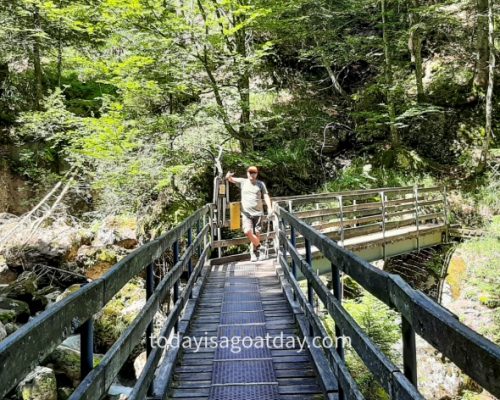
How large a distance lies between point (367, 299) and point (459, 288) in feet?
11.7

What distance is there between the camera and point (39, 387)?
7.43m

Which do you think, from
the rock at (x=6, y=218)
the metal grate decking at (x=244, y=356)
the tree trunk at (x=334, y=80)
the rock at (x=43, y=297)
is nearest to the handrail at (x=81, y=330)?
the metal grate decking at (x=244, y=356)

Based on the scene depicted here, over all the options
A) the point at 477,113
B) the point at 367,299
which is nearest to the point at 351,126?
the point at 477,113

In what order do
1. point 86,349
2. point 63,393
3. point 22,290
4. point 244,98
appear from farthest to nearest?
1. point 244,98
2. point 22,290
3. point 63,393
4. point 86,349

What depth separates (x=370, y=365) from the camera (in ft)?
6.25

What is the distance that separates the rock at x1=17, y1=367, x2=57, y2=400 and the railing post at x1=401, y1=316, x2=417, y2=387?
24.8 ft

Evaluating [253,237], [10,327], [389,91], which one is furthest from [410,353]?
[389,91]

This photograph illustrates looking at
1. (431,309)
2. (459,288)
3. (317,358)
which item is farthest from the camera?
(459,288)

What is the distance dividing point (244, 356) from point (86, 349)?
2503 mm

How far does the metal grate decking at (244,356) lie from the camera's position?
3.32 metres

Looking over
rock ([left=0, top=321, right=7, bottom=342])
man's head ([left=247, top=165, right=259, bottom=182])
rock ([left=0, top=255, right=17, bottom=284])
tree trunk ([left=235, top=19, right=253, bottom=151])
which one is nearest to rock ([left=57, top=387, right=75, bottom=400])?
rock ([left=0, top=321, right=7, bottom=342])

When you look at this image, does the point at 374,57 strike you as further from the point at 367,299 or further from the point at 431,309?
the point at 431,309

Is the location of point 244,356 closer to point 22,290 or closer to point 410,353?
point 410,353

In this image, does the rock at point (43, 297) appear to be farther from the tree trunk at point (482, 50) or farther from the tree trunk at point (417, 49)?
the tree trunk at point (482, 50)
